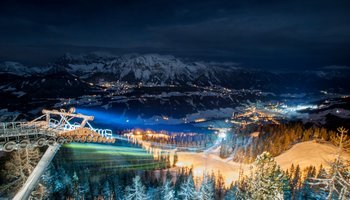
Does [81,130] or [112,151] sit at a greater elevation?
[81,130]

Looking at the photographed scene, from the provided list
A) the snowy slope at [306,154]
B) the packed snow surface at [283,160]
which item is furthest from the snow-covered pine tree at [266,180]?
A: the snowy slope at [306,154]

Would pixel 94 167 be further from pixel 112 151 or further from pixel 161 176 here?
pixel 112 151

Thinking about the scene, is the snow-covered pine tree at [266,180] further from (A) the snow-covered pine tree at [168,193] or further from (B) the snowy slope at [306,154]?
(B) the snowy slope at [306,154]

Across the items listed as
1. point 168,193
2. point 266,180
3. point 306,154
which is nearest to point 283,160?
point 306,154

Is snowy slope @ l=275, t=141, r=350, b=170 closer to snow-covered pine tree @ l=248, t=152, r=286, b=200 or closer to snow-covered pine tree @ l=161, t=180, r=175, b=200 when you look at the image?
snow-covered pine tree @ l=161, t=180, r=175, b=200

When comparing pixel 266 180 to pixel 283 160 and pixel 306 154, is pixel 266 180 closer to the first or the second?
pixel 306 154

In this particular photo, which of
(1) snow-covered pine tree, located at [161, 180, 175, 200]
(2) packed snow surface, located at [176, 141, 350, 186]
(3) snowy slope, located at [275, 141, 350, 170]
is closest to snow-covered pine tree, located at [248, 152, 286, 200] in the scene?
(1) snow-covered pine tree, located at [161, 180, 175, 200]

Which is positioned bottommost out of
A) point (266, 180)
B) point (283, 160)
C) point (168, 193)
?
point (283, 160)

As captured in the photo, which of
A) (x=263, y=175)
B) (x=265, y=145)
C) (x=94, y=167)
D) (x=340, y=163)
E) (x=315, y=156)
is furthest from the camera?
(x=265, y=145)

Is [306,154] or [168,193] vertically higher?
[168,193]

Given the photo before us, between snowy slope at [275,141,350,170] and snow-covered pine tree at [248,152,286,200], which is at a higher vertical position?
snow-covered pine tree at [248,152,286,200]

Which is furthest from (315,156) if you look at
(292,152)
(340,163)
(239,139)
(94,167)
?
(340,163)
